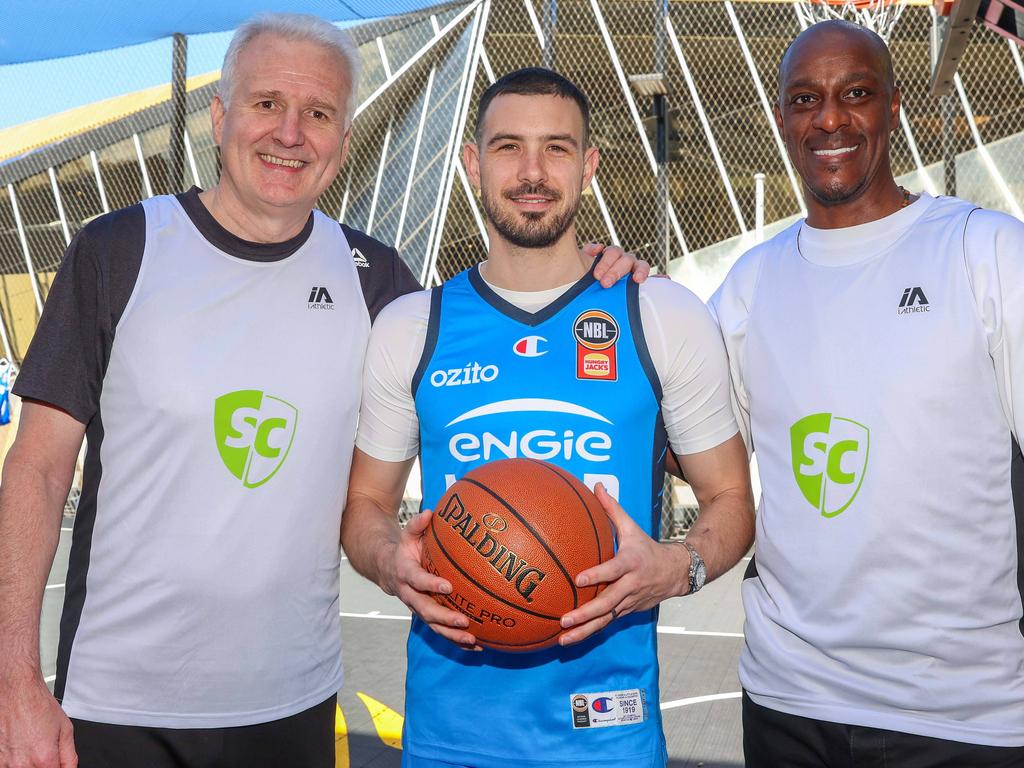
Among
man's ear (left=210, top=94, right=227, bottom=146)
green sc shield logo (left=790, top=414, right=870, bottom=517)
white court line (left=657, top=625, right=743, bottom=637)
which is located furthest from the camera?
white court line (left=657, top=625, right=743, bottom=637)

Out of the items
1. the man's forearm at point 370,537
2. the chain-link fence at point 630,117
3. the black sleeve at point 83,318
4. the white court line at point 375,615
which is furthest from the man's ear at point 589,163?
the chain-link fence at point 630,117

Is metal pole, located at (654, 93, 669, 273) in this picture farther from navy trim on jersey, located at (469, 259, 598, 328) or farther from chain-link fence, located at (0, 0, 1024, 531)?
navy trim on jersey, located at (469, 259, 598, 328)

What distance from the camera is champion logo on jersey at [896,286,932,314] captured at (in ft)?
7.99

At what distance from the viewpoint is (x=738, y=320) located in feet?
8.93

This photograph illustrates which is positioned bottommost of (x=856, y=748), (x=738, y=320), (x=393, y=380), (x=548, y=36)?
(x=856, y=748)

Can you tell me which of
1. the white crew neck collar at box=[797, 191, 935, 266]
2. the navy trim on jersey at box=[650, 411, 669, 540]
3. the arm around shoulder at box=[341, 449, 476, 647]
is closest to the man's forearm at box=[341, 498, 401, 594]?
the arm around shoulder at box=[341, 449, 476, 647]

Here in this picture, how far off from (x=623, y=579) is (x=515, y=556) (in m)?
0.24

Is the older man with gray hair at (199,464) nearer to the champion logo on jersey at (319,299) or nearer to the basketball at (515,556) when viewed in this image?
the champion logo on jersey at (319,299)

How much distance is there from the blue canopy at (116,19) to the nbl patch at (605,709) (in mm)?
9308

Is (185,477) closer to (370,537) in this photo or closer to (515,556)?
(370,537)

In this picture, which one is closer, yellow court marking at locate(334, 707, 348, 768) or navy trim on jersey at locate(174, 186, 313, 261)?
navy trim on jersey at locate(174, 186, 313, 261)

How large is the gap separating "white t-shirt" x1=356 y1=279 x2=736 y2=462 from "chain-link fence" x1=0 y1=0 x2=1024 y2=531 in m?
9.70

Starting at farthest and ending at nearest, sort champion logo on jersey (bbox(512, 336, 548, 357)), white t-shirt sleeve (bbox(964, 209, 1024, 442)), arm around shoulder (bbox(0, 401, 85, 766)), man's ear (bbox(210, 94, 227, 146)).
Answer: man's ear (bbox(210, 94, 227, 146)) < champion logo on jersey (bbox(512, 336, 548, 357)) < white t-shirt sleeve (bbox(964, 209, 1024, 442)) < arm around shoulder (bbox(0, 401, 85, 766))

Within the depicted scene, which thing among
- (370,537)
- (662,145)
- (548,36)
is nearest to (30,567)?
(370,537)
